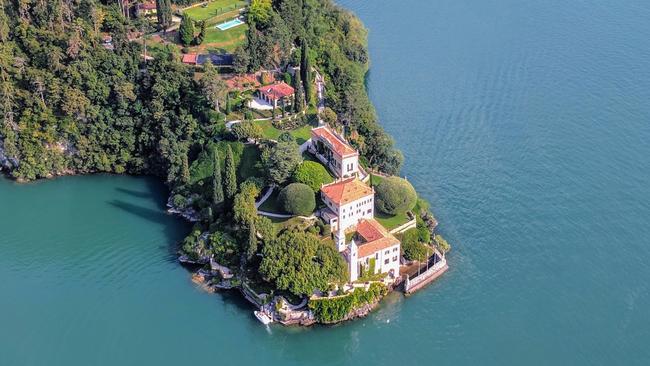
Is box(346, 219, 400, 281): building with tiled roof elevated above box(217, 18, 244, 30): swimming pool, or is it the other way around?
box(217, 18, 244, 30): swimming pool

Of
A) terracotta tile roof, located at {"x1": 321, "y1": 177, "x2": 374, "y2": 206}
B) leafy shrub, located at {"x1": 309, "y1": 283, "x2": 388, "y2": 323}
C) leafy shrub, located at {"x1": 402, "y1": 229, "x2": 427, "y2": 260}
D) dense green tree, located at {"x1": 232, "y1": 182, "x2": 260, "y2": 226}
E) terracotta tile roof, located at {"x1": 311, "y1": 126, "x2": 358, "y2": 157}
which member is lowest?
leafy shrub, located at {"x1": 309, "y1": 283, "x2": 388, "y2": 323}

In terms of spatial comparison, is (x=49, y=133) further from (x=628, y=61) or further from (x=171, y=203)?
(x=628, y=61)

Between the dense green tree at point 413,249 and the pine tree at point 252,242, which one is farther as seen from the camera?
the dense green tree at point 413,249

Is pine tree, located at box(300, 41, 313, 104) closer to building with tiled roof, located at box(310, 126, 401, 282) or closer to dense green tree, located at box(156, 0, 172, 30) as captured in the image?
building with tiled roof, located at box(310, 126, 401, 282)

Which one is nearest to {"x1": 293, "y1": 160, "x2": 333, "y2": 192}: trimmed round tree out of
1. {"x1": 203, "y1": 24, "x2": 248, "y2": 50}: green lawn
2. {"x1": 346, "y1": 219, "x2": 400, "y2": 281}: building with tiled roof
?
{"x1": 346, "y1": 219, "x2": 400, "y2": 281}: building with tiled roof

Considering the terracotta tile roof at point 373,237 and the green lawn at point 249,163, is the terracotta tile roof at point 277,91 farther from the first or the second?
the terracotta tile roof at point 373,237

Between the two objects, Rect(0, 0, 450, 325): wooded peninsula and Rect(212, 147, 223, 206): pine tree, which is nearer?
Rect(0, 0, 450, 325): wooded peninsula

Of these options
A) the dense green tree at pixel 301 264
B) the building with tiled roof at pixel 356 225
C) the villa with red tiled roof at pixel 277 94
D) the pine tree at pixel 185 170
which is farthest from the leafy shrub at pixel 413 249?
the pine tree at pixel 185 170
